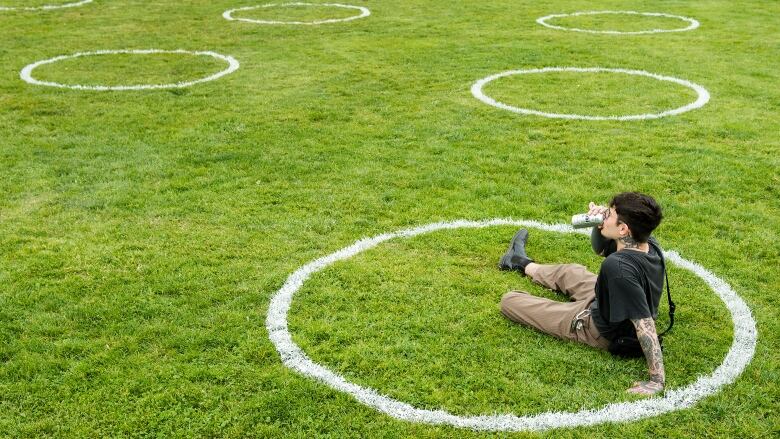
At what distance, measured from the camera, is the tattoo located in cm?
540

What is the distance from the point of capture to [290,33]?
18109 millimetres

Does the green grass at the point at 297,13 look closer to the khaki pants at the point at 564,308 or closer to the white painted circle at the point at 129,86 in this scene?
the white painted circle at the point at 129,86

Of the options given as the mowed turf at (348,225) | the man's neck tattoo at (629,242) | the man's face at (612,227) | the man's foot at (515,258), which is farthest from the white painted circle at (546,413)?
the man's foot at (515,258)

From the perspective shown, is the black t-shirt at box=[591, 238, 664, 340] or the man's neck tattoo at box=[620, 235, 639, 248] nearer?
the black t-shirt at box=[591, 238, 664, 340]

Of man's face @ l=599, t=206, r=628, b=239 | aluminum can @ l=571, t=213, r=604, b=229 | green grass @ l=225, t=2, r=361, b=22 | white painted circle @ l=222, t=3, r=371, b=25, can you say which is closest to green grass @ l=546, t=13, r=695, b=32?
white painted circle @ l=222, t=3, r=371, b=25

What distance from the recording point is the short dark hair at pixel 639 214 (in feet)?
18.3

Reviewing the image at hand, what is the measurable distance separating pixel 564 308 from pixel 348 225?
2.75m

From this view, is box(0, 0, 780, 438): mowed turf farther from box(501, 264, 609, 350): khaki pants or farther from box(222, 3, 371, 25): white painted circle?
box(222, 3, 371, 25): white painted circle

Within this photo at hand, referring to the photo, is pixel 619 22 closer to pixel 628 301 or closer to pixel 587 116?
Answer: pixel 587 116

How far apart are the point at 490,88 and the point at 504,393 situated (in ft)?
28.1

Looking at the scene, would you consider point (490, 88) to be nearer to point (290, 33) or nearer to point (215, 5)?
point (290, 33)

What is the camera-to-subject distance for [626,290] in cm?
546

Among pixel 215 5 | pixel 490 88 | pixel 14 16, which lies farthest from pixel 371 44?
pixel 14 16

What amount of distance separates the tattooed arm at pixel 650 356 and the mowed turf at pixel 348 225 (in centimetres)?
18
